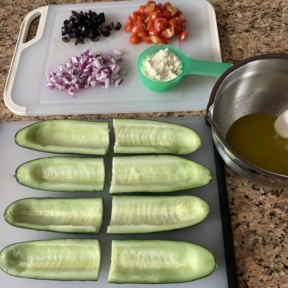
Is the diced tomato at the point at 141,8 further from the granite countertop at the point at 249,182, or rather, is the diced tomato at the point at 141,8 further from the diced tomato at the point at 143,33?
the granite countertop at the point at 249,182

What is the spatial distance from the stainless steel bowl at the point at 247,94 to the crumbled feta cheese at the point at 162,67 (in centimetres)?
28

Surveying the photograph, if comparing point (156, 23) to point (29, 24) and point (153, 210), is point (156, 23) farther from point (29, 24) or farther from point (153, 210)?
point (153, 210)

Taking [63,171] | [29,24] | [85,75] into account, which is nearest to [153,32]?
[85,75]

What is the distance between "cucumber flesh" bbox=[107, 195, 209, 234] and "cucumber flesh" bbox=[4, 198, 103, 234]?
0.07m

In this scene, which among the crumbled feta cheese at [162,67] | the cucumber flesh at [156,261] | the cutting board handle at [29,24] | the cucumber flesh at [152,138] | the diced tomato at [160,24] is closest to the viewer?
the cucumber flesh at [156,261]

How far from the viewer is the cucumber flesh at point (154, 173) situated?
1347mm

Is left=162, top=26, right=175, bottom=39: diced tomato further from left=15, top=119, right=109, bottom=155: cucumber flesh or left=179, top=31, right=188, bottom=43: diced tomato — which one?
left=15, top=119, right=109, bottom=155: cucumber flesh

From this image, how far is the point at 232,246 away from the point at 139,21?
3.73 ft

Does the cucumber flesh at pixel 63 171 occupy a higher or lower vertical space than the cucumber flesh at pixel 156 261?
higher

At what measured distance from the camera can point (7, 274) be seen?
1297 millimetres

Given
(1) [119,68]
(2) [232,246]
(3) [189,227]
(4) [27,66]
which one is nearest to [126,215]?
(3) [189,227]

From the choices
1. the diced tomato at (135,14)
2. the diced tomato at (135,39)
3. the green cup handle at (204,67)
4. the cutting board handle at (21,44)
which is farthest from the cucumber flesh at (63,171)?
the diced tomato at (135,14)

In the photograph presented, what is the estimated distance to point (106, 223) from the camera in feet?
4.47

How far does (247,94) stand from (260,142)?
0.74 feet
